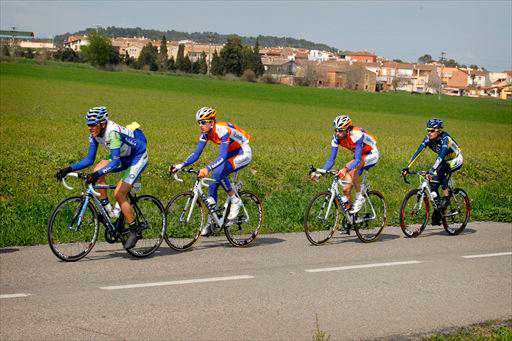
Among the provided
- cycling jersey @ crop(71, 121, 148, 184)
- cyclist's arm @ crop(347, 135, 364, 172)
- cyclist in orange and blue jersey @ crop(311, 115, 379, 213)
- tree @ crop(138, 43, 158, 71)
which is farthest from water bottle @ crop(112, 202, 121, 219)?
tree @ crop(138, 43, 158, 71)

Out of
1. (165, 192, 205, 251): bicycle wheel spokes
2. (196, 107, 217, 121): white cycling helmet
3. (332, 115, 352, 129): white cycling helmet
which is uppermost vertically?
(196, 107, 217, 121): white cycling helmet

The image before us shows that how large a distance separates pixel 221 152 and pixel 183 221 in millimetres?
1165

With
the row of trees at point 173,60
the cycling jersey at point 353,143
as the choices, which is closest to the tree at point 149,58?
the row of trees at point 173,60

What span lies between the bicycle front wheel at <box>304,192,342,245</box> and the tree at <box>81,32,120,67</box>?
124 metres

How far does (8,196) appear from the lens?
567 inches

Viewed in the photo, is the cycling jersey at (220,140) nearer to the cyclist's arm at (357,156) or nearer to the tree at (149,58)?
the cyclist's arm at (357,156)

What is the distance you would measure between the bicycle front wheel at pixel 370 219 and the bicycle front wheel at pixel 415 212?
0.50 metres

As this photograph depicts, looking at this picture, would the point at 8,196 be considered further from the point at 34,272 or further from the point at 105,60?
the point at 105,60

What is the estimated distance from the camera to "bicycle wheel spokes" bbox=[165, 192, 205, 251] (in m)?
10.8

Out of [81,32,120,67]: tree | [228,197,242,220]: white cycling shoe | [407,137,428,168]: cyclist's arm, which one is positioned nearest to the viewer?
[228,197,242,220]: white cycling shoe

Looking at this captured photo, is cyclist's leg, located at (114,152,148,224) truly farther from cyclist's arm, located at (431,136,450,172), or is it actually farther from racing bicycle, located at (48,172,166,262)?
cyclist's arm, located at (431,136,450,172)

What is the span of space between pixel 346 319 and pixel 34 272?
12.8 feet

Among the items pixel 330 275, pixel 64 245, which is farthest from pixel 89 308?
pixel 330 275

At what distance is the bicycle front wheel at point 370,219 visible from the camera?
12555 mm
